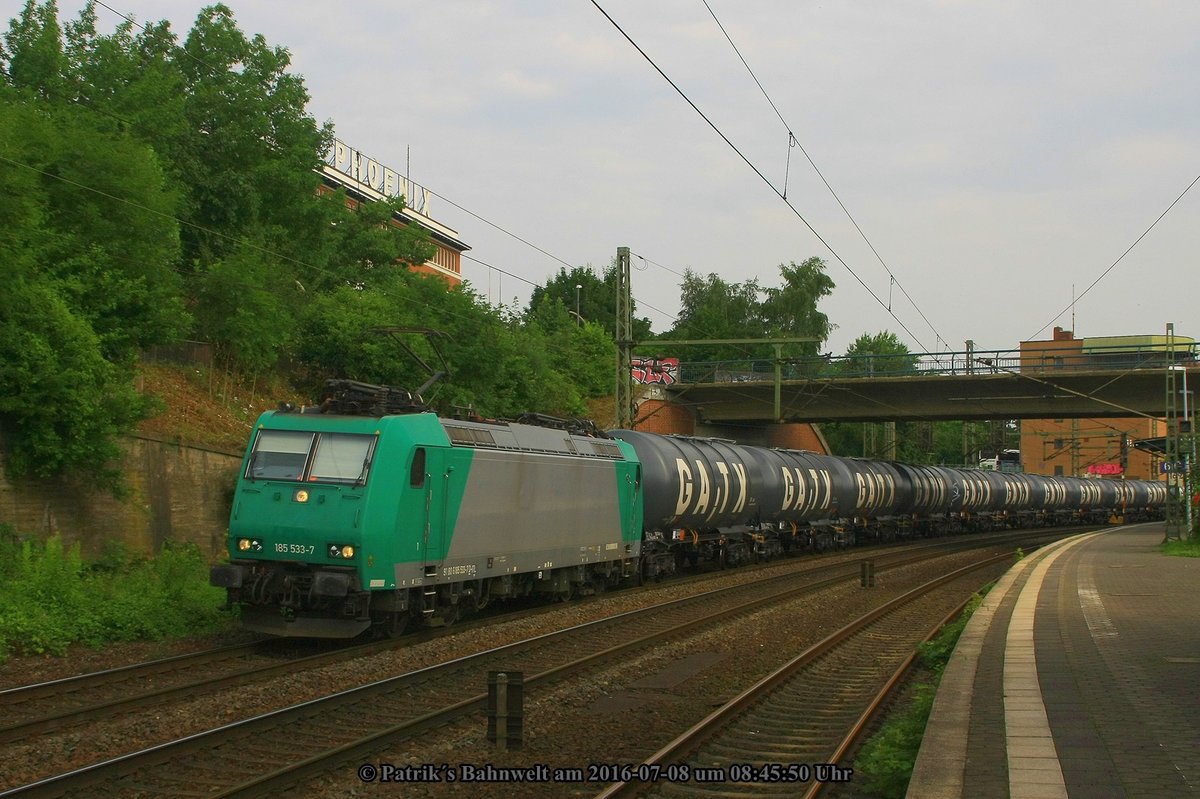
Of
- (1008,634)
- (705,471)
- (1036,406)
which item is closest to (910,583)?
(705,471)

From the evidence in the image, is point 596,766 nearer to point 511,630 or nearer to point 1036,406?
point 511,630

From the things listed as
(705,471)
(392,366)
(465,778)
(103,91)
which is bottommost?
(465,778)

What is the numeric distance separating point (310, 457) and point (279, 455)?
478 millimetres

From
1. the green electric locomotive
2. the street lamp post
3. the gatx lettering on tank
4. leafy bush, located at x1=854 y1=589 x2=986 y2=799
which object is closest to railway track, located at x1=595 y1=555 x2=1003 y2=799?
leafy bush, located at x1=854 y1=589 x2=986 y2=799

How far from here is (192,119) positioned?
3712 centimetres

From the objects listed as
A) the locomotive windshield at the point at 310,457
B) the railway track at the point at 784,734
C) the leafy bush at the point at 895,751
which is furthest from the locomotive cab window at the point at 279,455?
the leafy bush at the point at 895,751

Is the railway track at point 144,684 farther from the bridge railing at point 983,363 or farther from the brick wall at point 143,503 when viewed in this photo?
the bridge railing at point 983,363

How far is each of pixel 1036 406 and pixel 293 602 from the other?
40068 millimetres

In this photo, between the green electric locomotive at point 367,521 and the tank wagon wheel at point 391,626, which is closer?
the green electric locomotive at point 367,521

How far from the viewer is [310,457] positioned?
14664 millimetres

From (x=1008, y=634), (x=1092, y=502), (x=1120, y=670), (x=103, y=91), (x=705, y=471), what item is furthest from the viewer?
(x=1092, y=502)

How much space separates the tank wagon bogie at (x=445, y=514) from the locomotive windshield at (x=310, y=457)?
0.02m

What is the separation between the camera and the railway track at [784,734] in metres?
8.64

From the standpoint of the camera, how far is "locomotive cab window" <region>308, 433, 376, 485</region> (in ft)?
47.1
